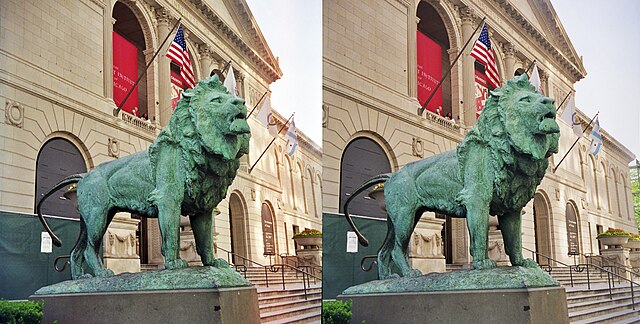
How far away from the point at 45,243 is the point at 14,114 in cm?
140

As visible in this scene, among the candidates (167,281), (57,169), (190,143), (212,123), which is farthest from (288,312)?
(57,169)

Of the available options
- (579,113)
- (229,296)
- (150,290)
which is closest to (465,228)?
(579,113)

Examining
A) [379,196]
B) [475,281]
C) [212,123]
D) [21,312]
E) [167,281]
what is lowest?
[21,312]

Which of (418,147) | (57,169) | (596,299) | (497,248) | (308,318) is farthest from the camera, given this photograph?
(308,318)

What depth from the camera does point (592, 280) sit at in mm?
7129

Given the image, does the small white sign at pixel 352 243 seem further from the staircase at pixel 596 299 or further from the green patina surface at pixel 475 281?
the staircase at pixel 596 299

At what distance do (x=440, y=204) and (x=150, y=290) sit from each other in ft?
8.21

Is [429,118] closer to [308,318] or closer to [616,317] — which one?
[308,318]

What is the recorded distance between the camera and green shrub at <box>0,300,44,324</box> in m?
7.00

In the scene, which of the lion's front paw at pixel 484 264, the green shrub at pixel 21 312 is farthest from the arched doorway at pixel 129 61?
the lion's front paw at pixel 484 264

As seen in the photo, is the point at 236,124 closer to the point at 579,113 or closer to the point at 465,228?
the point at 465,228

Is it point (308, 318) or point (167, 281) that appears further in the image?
point (308, 318)

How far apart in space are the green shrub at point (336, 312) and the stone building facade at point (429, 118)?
2.65 feet

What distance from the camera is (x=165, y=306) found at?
241 inches
